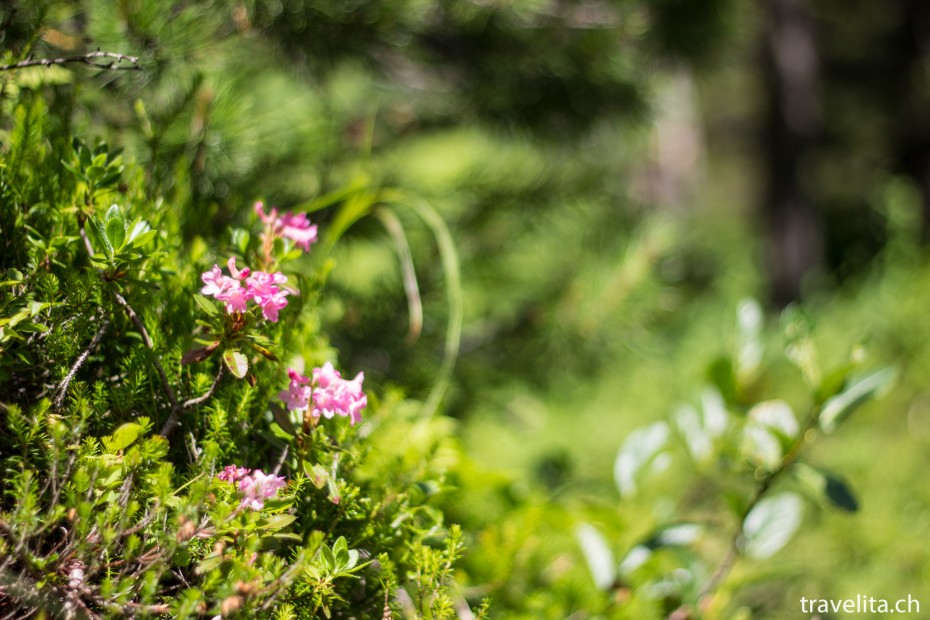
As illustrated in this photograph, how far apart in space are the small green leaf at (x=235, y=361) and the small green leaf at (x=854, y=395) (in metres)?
0.68

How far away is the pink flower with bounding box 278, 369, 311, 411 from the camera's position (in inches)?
23.2

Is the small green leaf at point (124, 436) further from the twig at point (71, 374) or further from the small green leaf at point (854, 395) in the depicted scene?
the small green leaf at point (854, 395)

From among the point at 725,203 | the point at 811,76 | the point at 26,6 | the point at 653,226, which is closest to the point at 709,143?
the point at 725,203

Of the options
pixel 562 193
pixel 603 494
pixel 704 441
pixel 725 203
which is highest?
pixel 562 193

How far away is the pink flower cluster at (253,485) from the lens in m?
0.53

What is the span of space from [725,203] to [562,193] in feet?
59.7

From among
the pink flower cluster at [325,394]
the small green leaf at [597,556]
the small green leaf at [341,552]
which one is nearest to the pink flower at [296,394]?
the pink flower cluster at [325,394]

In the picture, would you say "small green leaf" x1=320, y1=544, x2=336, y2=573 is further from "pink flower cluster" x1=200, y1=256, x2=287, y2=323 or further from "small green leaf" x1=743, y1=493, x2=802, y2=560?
"small green leaf" x1=743, y1=493, x2=802, y2=560

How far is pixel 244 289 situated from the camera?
56cm

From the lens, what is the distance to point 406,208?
55.7 inches

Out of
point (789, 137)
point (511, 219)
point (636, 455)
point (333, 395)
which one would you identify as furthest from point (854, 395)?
point (789, 137)

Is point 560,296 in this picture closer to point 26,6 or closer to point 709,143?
point 26,6

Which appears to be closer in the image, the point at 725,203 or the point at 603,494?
the point at 603,494

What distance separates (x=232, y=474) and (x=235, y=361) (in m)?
0.09
